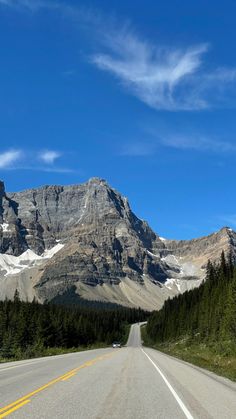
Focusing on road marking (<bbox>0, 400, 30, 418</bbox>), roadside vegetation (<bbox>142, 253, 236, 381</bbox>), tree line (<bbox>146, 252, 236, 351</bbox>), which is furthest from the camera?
tree line (<bbox>146, 252, 236, 351</bbox>)

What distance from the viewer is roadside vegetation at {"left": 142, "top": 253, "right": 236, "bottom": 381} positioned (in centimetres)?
3466

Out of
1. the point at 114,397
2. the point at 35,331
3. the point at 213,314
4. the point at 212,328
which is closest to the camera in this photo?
the point at 114,397

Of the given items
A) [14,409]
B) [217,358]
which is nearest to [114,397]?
[14,409]

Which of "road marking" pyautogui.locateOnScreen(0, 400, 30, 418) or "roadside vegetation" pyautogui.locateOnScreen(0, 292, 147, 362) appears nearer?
"road marking" pyautogui.locateOnScreen(0, 400, 30, 418)

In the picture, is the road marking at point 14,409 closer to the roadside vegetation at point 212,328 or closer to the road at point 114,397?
the road at point 114,397

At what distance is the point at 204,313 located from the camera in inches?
3179

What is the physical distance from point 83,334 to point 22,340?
49894 mm

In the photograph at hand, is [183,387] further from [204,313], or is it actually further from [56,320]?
[56,320]

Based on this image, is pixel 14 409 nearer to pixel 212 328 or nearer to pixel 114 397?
pixel 114 397

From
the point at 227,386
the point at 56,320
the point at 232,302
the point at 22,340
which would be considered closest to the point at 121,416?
the point at 227,386

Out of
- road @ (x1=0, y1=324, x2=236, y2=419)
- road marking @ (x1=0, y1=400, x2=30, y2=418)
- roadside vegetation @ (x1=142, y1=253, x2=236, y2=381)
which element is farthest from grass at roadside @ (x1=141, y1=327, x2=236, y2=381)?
road marking @ (x1=0, y1=400, x2=30, y2=418)

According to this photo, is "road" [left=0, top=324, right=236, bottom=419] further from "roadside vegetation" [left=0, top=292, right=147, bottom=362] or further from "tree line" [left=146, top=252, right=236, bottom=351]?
"roadside vegetation" [left=0, top=292, right=147, bottom=362]

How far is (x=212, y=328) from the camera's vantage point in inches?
2613

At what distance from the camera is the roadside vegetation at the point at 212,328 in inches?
1365
